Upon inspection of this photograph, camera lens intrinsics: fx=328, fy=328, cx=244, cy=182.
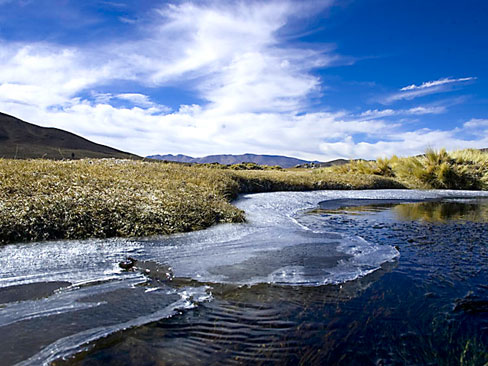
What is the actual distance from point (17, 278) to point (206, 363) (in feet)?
6.99

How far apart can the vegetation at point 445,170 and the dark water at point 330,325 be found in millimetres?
13301

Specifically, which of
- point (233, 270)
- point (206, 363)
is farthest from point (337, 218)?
point (206, 363)

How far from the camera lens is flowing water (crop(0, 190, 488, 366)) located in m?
1.83

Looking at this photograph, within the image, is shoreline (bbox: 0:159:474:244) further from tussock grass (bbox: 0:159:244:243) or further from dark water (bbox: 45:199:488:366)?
dark water (bbox: 45:199:488:366)

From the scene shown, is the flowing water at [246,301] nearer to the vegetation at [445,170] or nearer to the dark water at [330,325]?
the dark water at [330,325]

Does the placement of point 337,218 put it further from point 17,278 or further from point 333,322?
point 17,278

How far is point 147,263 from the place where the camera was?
11.0 feet

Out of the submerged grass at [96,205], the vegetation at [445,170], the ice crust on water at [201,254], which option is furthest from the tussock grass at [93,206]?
the vegetation at [445,170]

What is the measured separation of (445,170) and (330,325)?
1551 cm

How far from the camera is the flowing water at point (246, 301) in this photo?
183cm

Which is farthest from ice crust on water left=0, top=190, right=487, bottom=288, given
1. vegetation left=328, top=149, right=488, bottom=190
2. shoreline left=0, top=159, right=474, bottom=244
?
vegetation left=328, top=149, right=488, bottom=190

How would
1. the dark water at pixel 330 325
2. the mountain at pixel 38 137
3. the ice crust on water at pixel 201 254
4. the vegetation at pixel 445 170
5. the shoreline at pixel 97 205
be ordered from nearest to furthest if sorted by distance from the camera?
the dark water at pixel 330 325 < the ice crust on water at pixel 201 254 < the shoreline at pixel 97 205 < the vegetation at pixel 445 170 < the mountain at pixel 38 137

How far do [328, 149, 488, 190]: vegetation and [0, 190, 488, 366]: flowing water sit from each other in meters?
12.1

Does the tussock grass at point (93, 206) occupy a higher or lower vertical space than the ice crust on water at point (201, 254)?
higher
